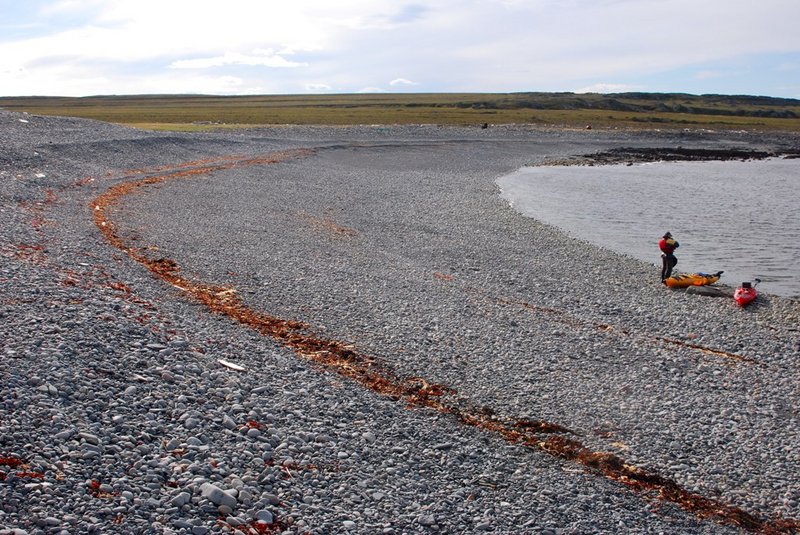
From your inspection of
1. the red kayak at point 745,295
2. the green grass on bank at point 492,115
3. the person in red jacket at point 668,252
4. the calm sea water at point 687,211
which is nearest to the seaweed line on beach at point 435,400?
the red kayak at point 745,295

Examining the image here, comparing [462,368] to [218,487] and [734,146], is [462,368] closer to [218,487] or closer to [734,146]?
[218,487]

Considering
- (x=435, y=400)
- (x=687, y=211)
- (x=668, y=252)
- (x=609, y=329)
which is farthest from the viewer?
(x=687, y=211)

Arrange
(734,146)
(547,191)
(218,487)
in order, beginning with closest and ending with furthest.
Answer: (218,487)
(547,191)
(734,146)

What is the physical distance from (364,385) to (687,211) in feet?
91.7

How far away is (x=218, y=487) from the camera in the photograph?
23.8 feet

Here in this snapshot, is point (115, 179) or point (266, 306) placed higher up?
point (115, 179)

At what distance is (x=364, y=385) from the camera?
11.0m

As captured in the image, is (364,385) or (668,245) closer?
(364,385)

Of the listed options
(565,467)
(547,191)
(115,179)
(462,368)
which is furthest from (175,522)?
(547,191)

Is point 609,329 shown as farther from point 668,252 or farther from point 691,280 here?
point 668,252

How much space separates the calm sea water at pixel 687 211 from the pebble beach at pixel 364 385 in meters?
3.59

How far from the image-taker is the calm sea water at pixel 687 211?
24.2m

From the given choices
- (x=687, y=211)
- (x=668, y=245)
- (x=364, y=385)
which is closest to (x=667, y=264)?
(x=668, y=245)

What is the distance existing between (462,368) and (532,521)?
4538mm
